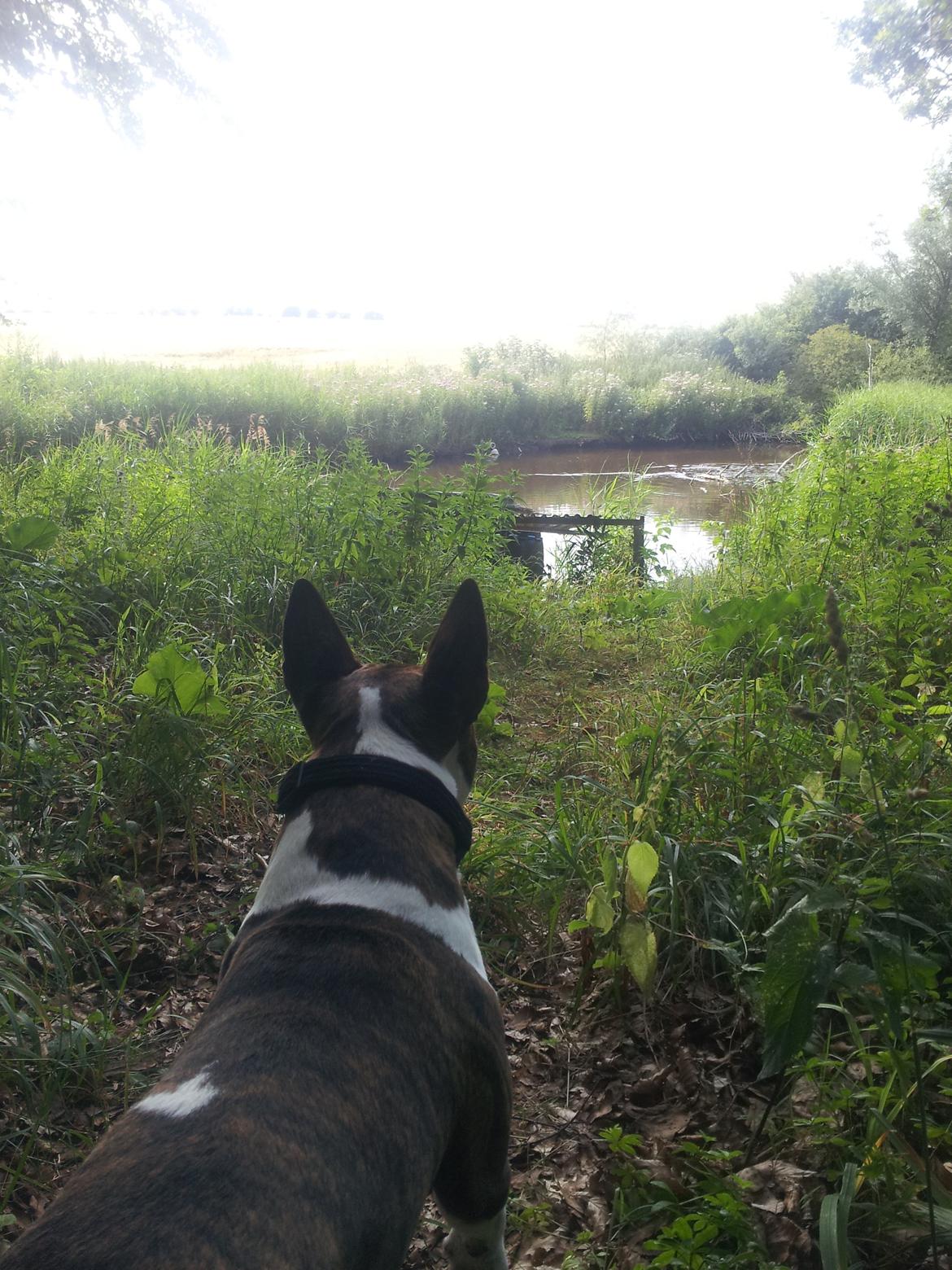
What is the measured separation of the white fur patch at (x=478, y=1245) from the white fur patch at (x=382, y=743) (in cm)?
82

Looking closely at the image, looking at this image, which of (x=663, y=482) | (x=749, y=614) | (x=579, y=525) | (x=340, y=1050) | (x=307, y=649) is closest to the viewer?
(x=340, y=1050)

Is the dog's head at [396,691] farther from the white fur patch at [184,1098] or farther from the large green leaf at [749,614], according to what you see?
the large green leaf at [749,614]

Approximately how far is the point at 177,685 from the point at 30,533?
4.63 ft

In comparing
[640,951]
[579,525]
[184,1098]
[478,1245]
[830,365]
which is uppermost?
[830,365]

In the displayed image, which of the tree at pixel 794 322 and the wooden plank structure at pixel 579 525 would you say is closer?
the wooden plank structure at pixel 579 525

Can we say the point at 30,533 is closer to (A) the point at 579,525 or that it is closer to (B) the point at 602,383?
(A) the point at 579,525

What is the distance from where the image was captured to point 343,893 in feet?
5.41

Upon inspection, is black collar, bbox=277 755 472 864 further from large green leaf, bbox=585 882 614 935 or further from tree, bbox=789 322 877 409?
tree, bbox=789 322 877 409

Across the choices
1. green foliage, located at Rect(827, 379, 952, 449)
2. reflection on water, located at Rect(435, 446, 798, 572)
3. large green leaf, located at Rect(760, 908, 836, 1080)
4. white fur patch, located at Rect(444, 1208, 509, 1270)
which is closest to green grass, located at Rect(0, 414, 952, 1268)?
large green leaf, located at Rect(760, 908, 836, 1080)

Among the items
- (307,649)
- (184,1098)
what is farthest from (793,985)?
(307,649)

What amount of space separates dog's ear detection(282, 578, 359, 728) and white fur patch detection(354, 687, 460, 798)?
0.18 metres

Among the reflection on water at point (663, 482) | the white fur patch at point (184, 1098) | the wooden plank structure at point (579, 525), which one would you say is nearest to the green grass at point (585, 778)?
the white fur patch at point (184, 1098)

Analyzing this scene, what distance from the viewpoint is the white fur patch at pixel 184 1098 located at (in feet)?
4.09

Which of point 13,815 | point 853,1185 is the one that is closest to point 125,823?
point 13,815
